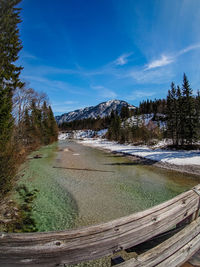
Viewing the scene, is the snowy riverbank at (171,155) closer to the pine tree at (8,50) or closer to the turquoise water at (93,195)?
the turquoise water at (93,195)

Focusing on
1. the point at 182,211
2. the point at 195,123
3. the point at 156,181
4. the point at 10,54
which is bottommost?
the point at 156,181

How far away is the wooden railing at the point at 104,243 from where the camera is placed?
104cm

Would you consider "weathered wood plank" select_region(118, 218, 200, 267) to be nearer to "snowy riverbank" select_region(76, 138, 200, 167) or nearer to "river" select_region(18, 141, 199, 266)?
"river" select_region(18, 141, 199, 266)

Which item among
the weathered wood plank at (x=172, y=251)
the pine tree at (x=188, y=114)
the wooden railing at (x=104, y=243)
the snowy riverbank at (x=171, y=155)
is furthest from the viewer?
the pine tree at (x=188, y=114)

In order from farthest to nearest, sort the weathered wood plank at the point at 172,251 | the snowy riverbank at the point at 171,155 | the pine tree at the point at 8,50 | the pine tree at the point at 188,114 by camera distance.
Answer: the pine tree at the point at 188,114 → the snowy riverbank at the point at 171,155 → the pine tree at the point at 8,50 → the weathered wood plank at the point at 172,251

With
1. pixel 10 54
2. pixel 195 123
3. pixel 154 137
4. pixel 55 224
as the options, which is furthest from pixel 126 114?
pixel 55 224

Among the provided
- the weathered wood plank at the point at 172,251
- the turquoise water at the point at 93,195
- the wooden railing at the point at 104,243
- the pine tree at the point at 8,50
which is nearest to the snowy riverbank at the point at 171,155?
the turquoise water at the point at 93,195

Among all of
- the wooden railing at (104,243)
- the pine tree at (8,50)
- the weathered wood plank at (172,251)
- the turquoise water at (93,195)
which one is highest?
the pine tree at (8,50)

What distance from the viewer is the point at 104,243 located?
4.13 feet

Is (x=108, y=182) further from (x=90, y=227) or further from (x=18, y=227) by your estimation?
(x=90, y=227)

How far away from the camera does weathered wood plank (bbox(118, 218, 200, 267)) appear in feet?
4.10

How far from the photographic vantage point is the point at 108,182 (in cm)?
913

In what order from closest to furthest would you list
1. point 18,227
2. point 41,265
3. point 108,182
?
1. point 41,265
2. point 18,227
3. point 108,182

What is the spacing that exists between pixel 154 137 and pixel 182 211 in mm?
33980
